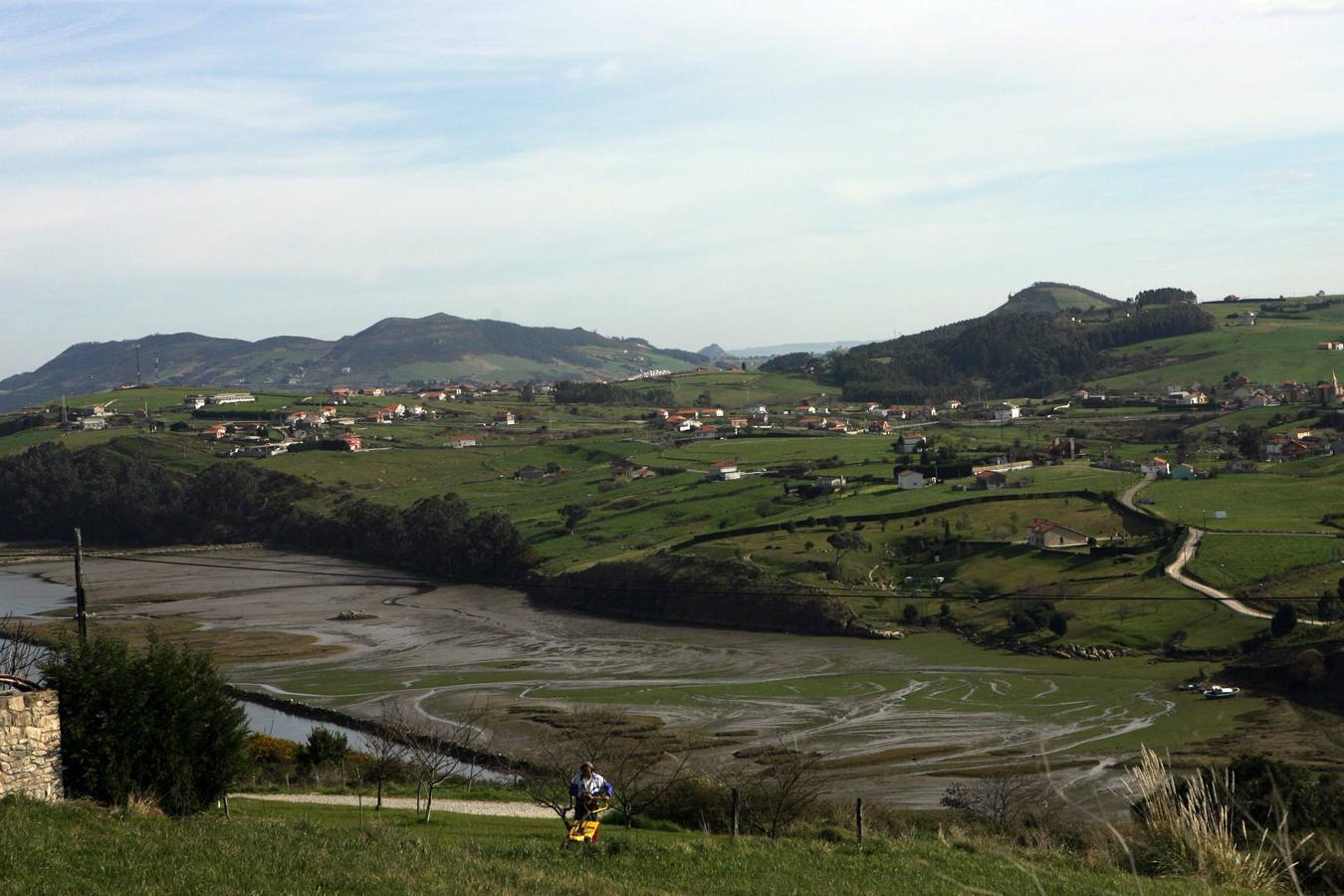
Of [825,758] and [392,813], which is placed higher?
[392,813]

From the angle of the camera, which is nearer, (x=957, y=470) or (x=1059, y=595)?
(x=1059, y=595)

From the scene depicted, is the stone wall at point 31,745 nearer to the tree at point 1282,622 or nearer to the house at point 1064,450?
the tree at point 1282,622

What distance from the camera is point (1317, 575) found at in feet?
161

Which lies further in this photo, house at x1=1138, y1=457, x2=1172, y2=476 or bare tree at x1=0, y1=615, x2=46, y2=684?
house at x1=1138, y1=457, x2=1172, y2=476

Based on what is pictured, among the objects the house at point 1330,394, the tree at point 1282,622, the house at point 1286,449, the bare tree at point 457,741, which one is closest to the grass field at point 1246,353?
the house at point 1330,394

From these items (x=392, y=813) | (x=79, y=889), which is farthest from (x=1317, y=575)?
(x=79, y=889)

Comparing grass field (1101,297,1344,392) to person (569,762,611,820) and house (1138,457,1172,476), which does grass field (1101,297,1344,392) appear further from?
person (569,762,611,820)

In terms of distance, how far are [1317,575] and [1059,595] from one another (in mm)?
9149

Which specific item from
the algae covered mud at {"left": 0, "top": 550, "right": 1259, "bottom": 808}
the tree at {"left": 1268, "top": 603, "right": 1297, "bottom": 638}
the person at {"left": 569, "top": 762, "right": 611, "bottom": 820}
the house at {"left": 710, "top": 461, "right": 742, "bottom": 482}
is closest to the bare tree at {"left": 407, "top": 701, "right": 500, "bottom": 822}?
the algae covered mud at {"left": 0, "top": 550, "right": 1259, "bottom": 808}

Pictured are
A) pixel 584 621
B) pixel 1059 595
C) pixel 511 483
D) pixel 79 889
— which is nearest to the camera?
pixel 79 889

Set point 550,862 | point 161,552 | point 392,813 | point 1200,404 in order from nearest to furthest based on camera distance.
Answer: point 550,862 < point 392,813 < point 161,552 < point 1200,404

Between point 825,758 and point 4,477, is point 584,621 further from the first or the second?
point 4,477

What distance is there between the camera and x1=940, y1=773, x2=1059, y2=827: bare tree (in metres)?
26.4

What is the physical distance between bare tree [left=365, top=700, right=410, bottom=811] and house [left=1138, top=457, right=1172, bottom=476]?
4879cm
